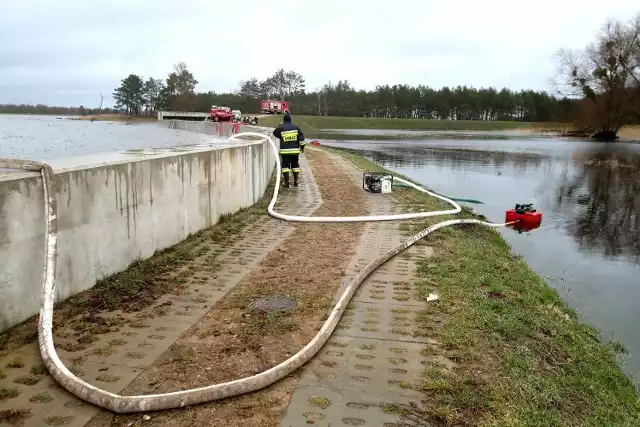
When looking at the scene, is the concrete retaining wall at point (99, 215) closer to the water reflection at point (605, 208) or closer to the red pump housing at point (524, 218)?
the red pump housing at point (524, 218)

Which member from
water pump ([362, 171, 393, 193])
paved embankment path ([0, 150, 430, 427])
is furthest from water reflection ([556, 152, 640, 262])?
paved embankment path ([0, 150, 430, 427])

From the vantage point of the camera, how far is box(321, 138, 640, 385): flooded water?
21.5 ft

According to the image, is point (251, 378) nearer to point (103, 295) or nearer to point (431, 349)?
point (431, 349)

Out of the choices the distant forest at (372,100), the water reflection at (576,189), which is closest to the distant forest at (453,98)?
the distant forest at (372,100)

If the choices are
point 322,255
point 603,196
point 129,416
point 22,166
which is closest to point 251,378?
point 129,416

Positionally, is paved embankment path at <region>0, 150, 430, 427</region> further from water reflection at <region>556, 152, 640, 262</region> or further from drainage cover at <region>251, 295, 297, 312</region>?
water reflection at <region>556, 152, 640, 262</region>

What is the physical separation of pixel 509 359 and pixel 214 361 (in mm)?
2207

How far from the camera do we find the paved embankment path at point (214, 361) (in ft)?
9.99

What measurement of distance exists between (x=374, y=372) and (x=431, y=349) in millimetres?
606

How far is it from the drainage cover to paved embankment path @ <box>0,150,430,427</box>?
0.66ft

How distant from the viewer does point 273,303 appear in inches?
190

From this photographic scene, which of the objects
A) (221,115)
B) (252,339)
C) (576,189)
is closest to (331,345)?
(252,339)

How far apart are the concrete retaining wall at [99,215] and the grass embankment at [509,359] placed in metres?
3.06

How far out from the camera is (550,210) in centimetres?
1317
